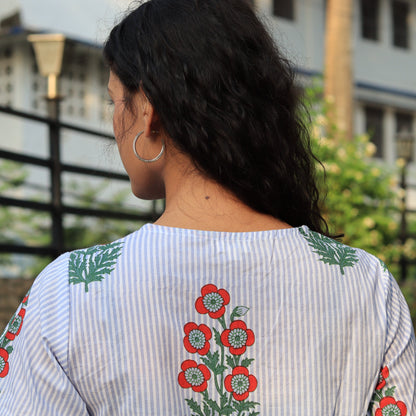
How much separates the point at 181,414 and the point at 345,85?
9.35m

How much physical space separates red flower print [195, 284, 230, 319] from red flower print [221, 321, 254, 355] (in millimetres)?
29

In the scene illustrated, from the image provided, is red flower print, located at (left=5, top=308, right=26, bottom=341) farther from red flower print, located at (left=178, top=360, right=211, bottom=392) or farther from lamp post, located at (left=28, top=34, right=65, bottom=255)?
lamp post, located at (left=28, top=34, right=65, bottom=255)

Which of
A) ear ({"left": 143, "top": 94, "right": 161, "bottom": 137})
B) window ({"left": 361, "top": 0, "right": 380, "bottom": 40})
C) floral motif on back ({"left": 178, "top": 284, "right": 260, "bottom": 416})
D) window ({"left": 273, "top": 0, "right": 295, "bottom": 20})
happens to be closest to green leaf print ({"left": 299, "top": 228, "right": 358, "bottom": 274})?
floral motif on back ({"left": 178, "top": 284, "right": 260, "bottom": 416})

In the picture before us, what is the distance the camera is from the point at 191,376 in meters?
1.20

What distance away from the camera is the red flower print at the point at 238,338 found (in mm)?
1221

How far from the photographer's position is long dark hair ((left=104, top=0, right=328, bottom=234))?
1238mm

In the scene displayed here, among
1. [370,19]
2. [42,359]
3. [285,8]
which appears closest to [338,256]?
[42,359]

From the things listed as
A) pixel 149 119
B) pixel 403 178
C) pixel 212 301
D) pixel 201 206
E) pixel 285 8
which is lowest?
pixel 403 178

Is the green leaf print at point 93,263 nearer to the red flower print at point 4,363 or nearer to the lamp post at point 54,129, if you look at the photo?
the red flower print at point 4,363

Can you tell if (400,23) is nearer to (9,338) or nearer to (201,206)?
(201,206)

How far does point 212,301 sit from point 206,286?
0.02 m

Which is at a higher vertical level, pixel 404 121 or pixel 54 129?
pixel 404 121

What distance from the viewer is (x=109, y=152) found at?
1.58m

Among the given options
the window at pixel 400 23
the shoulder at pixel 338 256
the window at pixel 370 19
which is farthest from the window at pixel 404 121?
the shoulder at pixel 338 256
